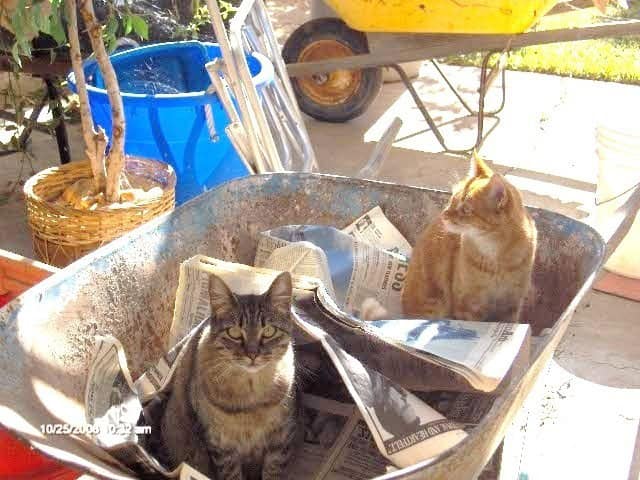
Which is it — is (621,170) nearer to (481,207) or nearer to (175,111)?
(481,207)

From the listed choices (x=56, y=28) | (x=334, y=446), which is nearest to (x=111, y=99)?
(x=56, y=28)

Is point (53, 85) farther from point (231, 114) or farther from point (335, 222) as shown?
point (335, 222)

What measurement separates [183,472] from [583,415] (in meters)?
1.45

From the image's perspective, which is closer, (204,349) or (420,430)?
(420,430)

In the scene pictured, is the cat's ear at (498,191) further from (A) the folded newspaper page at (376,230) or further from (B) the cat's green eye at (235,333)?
(B) the cat's green eye at (235,333)

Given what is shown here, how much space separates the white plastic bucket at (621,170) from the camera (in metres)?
2.57

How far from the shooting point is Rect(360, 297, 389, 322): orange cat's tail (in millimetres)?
1658

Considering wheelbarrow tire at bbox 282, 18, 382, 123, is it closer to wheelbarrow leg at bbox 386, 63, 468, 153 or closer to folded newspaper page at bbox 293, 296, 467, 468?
wheelbarrow leg at bbox 386, 63, 468, 153

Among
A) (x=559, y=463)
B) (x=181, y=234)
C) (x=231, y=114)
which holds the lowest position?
(x=559, y=463)

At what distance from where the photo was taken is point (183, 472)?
102 cm

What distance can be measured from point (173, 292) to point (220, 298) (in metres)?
0.35

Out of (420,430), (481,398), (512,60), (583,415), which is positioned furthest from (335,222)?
(512,60)

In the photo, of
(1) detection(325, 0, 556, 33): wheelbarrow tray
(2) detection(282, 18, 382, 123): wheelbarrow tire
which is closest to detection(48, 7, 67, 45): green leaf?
(1) detection(325, 0, 556, 33): wheelbarrow tray

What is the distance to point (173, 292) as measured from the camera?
1615 millimetres
